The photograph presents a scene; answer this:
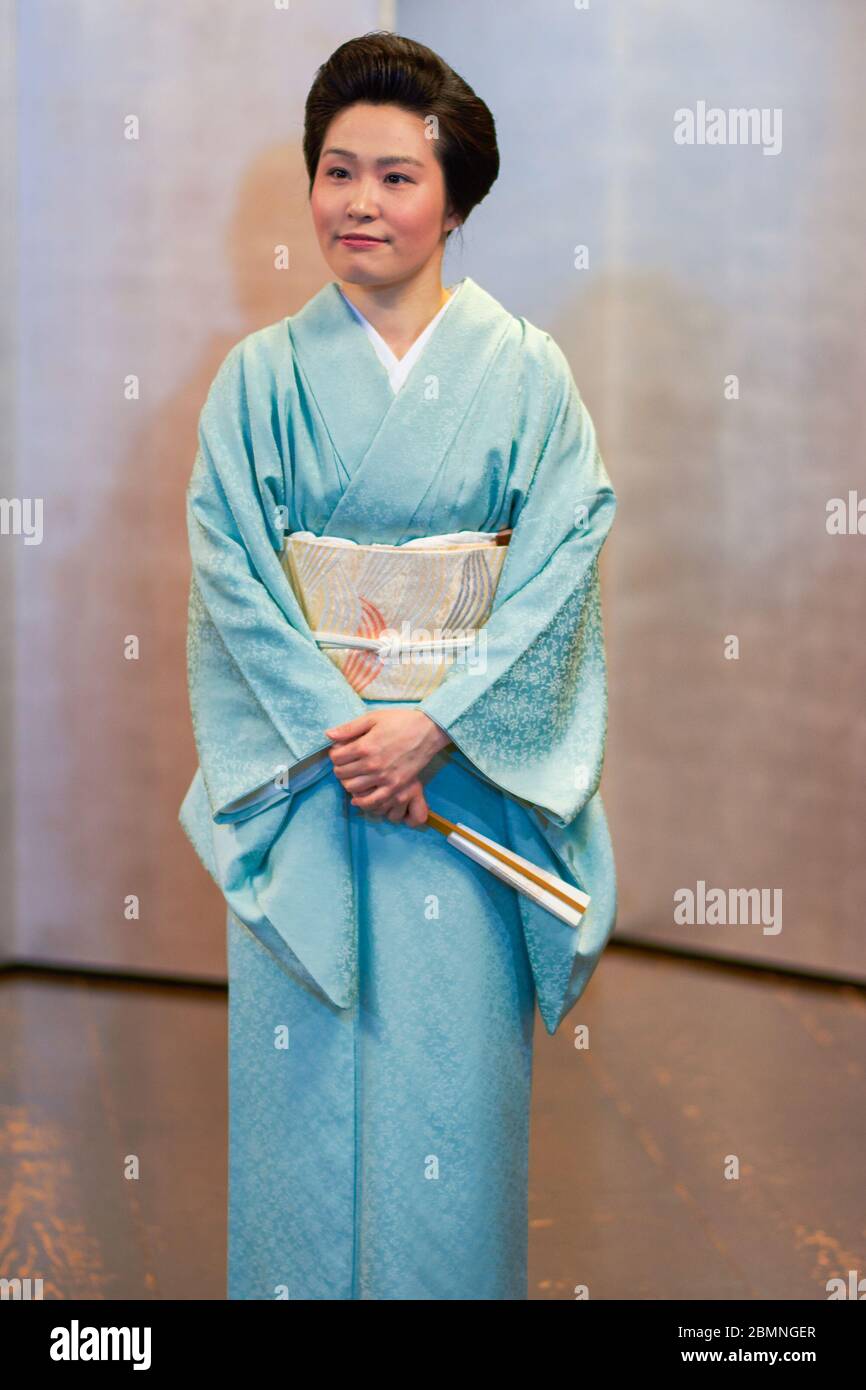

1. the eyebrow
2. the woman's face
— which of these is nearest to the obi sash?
the woman's face

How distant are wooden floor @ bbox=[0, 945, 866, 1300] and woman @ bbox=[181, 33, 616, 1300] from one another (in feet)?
2.09

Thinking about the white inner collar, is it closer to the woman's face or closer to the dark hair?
the woman's face

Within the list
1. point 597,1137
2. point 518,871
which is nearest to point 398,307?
point 518,871

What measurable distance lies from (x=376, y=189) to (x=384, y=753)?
738 millimetres

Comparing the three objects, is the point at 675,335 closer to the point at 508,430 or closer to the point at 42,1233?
the point at 508,430

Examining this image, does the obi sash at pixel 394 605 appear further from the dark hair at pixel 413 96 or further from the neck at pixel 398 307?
the dark hair at pixel 413 96

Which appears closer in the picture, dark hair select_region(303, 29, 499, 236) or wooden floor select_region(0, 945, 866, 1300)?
dark hair select_region(303, 29, 499, 236)

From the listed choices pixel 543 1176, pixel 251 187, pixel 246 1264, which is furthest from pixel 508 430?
pixel 251 187

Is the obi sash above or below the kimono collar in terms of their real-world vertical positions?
below

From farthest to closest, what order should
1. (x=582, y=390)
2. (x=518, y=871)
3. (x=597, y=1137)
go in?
(x=582, y=390) → (x=597, y=1137) → (x=518, y=871)

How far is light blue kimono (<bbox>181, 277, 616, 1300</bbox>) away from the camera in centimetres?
212

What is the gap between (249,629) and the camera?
2.10 m

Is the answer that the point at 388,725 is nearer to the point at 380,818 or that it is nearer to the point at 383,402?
the point at 380,818

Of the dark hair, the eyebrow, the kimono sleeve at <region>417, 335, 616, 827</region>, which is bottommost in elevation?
the kimono sleeve at <region>417, 335, 616, 827</region>
